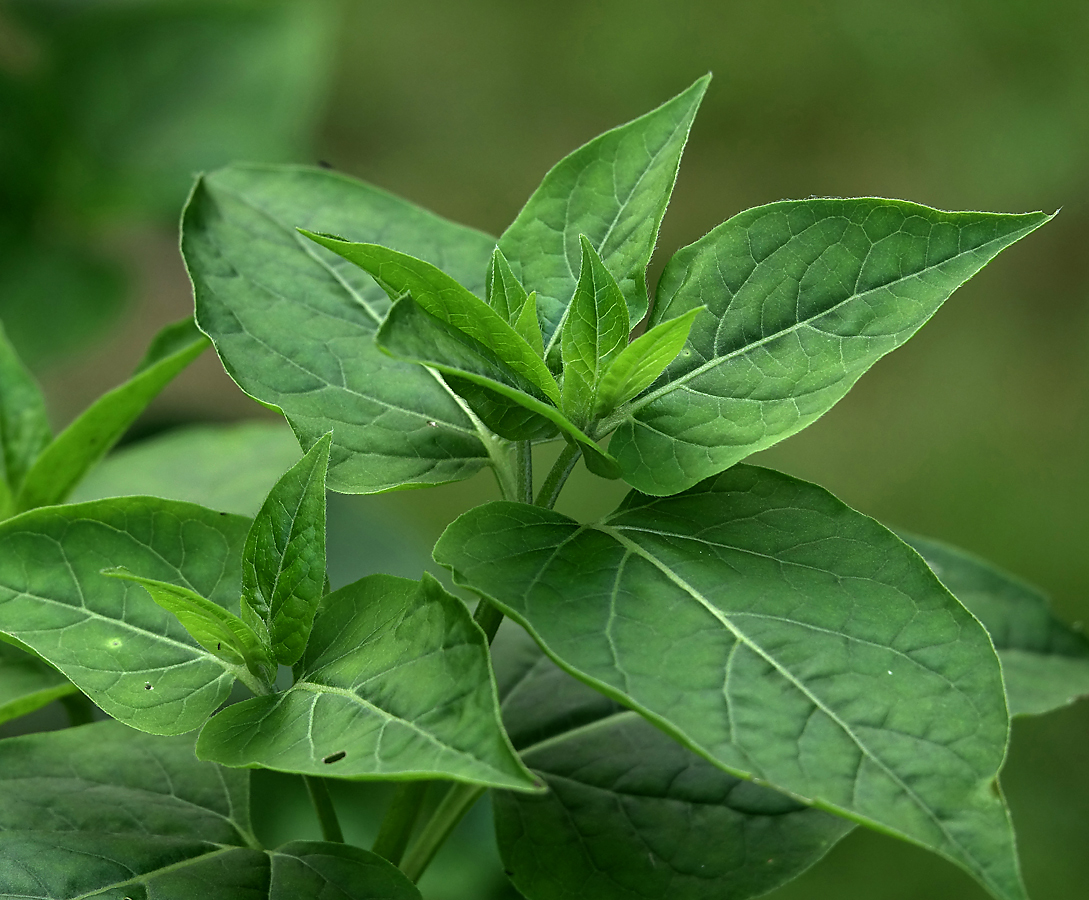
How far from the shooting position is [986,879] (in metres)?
0.49

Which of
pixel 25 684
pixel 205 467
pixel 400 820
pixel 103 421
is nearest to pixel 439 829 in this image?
pixel 400 820

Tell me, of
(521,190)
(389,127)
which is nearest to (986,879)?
(521,190)

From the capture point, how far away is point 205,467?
115 centimetres

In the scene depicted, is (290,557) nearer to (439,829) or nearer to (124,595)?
(124,595)

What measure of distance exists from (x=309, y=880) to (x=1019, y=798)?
211 cm

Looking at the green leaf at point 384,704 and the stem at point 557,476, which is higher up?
the stem at point 557,476

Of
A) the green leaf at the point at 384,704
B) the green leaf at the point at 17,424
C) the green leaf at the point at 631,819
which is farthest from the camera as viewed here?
the green leaf at the point at 17,424

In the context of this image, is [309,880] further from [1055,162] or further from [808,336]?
[1055,162]

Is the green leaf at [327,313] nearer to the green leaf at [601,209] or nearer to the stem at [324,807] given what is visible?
the green leaf at [601,209]

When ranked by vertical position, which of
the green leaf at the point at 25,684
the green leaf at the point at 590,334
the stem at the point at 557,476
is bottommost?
the green leaf at the point at 25,684

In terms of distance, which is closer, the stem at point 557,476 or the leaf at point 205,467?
the stem at point 557,476

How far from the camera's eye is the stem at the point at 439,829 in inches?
30.8

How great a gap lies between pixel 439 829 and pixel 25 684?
0.30 metres

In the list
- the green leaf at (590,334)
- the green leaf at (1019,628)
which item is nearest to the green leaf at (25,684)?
the green leaf at (590,334)
